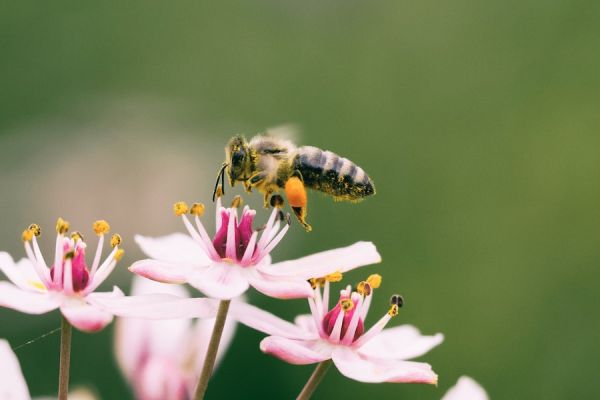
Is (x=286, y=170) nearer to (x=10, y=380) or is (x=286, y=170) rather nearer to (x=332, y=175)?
(x=332, y=175)

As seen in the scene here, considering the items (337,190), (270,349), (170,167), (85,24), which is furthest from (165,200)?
(270,349)

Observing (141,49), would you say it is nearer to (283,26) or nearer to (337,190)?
(283,26)

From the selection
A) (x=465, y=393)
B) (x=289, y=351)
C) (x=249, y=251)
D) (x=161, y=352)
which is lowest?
(x=161, y=352)

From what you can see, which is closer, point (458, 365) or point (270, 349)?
point (270, 349)

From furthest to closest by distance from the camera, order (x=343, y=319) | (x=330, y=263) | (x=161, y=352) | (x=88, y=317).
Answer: (x=161, y=352)
(x=343, y=319)
(x=330, y=263)
(x=88, y=317)

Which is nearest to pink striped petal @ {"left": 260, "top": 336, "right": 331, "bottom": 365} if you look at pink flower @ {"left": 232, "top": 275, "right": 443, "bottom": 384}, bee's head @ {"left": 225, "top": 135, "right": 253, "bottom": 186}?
pink flower @ {"left": 232, "top": 275, "right": 443, "bottom": 384}

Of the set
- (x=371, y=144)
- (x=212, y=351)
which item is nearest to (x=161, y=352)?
(x=212, y=351)
